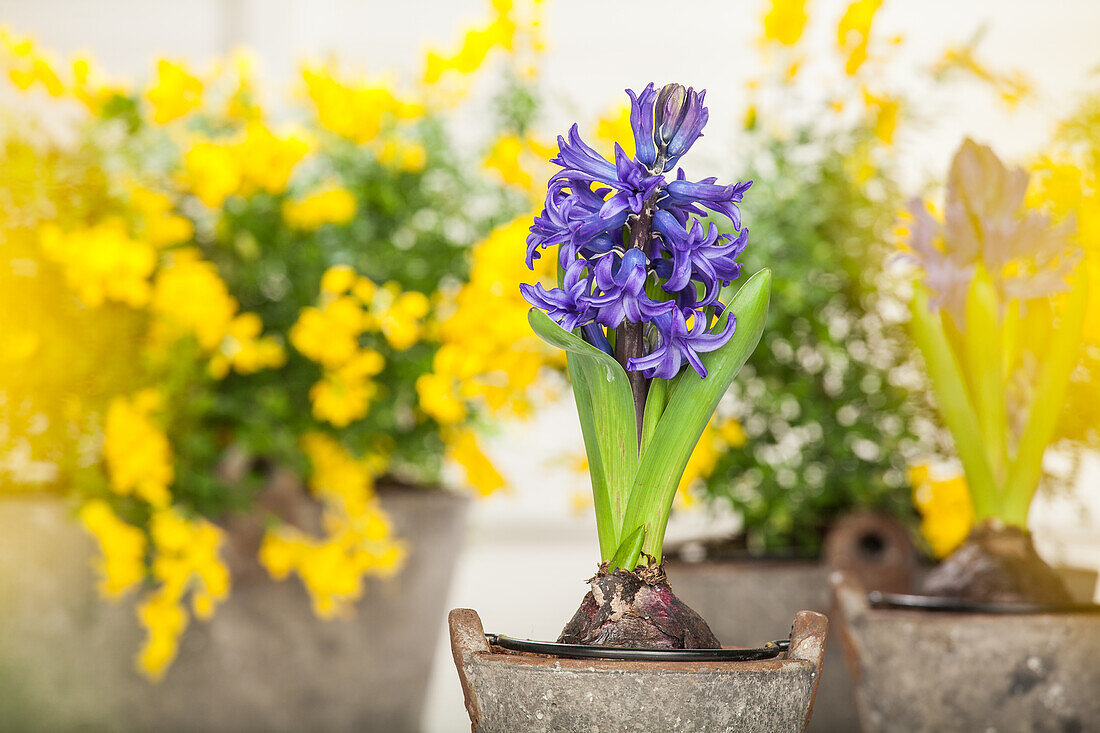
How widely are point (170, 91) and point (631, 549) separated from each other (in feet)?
2.52

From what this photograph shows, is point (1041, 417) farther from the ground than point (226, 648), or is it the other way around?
point (1041, 417)

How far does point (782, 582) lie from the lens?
89cm

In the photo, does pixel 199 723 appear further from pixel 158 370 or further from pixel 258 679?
pixel 158 370

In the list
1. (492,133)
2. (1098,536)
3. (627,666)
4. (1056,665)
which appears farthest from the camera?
(1098,536)

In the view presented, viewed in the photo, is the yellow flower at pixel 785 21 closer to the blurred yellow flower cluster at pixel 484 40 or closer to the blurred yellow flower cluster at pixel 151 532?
the blurred yellow flower cluster at pixel 484 40

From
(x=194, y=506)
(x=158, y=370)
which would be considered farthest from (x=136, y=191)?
(x=194, y=506)

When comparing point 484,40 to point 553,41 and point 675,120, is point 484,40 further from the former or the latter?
point 553,41

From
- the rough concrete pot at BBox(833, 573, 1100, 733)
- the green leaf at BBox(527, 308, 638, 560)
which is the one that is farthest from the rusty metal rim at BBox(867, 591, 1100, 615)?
the green leaf at BBox(527, 308, 638, 560)

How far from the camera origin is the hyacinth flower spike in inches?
17.2

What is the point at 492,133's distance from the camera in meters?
1.11

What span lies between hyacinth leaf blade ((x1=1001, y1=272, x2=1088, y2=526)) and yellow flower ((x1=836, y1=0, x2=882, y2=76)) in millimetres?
302

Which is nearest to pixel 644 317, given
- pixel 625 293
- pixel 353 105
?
pixel 625 293

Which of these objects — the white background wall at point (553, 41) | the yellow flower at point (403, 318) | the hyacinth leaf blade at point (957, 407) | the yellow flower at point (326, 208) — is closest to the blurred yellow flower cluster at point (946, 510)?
the hyacinth leaf blade at point (957, 407)

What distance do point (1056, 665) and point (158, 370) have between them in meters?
0.81
